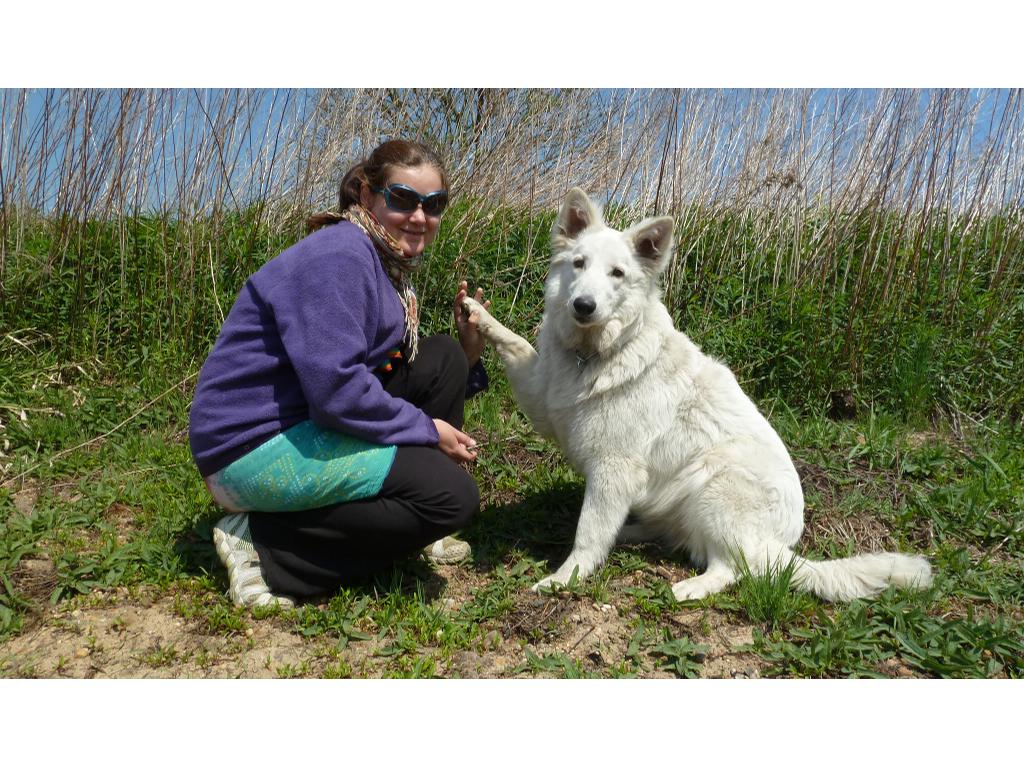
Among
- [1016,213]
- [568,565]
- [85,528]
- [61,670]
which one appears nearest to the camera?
[61,670]

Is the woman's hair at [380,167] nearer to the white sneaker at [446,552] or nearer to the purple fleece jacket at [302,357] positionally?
the purple fleece jacket at [302,357]

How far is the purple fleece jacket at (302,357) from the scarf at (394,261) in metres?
0.11

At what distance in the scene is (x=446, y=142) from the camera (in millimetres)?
6203

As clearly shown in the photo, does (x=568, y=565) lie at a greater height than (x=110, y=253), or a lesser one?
lesser

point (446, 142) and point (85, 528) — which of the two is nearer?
point (85, 528)

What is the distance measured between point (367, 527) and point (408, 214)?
1.35 metres

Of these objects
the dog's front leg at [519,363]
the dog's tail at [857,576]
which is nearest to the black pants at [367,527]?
the dog's front leg at [519,363]

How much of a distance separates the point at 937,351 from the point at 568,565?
3.88 metres

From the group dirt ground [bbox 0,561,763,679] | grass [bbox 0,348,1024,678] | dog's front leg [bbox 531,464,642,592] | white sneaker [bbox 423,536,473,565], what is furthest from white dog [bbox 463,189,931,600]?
white sneaker [bbox 423,536,473,565]

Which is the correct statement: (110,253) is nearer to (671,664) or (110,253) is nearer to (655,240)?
(655,240)

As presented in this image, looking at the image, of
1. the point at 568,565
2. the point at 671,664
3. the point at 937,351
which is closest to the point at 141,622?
the point at 568,565

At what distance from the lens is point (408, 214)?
9.77ft

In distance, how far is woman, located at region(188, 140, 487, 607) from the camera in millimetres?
2637

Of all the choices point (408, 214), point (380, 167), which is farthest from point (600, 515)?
point (380, 167)
